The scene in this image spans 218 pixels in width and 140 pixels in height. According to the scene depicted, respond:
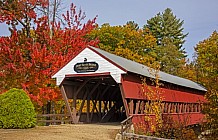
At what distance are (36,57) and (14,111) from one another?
176 inches

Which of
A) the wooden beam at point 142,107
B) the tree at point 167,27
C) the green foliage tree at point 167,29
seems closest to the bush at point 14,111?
the wooden beam at point 142,107

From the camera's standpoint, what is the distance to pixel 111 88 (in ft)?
77.3

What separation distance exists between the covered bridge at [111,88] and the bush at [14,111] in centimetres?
272

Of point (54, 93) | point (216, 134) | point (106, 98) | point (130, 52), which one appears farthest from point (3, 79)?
point (130, 52)

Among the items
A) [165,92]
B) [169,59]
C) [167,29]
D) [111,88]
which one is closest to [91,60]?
[165,92]

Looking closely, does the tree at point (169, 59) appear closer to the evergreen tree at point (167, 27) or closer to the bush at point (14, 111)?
the evergreen tree at point (167, 27)

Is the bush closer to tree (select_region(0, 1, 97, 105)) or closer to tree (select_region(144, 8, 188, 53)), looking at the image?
tree (select_region(0, 1, 97, 105))

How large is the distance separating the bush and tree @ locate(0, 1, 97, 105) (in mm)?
3318

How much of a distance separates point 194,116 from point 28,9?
1555 centimetres

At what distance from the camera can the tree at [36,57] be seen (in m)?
18.7

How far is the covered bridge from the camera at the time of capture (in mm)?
15773

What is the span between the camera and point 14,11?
2075 cm

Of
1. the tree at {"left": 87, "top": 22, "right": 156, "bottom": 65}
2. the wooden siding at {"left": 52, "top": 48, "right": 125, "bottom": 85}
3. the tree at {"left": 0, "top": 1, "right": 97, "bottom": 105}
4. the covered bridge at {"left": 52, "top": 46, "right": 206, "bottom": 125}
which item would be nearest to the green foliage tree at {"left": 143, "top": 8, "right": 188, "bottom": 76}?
the tree at {"left": 87, "top": 22, "right": 156, "bottom": 65}

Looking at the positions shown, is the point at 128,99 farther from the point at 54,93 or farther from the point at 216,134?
the point at 216,134
